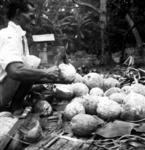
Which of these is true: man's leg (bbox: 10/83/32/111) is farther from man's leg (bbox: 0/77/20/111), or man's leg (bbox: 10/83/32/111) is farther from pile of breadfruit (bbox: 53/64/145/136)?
pile of breadfruit (bbox: 53/64/145/136)

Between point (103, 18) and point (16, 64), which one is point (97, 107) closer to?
point (16, 64)

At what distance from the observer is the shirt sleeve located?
7.09 ft

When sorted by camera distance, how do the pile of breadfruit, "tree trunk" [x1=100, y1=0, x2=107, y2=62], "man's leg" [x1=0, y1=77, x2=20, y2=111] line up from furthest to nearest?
1. "tree trunk" [x1=100, y1=0, x2=107, y2=62]
2. "man's leg" [x1=0, y1=77, x2=20, y2=111]
3. the pile of breadfruit

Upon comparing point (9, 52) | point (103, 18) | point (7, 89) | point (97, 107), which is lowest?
point (97, 107)

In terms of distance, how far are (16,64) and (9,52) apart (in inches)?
4.8

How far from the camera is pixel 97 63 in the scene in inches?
273

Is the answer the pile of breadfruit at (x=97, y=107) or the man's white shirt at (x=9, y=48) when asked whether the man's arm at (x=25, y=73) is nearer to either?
the man's white shirt at (x=9, y=48)

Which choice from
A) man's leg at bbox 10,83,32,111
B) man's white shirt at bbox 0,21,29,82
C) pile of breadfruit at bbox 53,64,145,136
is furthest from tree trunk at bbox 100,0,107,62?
man's white shirt at bbox 0,21,29,82

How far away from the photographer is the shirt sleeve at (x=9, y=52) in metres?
2.16

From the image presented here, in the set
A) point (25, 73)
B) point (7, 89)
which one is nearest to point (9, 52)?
point (25, 73)

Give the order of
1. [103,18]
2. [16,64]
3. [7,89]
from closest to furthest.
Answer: [16,64], [7,89], [103,18]

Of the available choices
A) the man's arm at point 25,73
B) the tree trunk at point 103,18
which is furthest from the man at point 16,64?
the tree trunk at point 103,18

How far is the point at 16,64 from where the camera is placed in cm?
218

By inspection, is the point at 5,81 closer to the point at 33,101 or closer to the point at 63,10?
the point at 33,101
